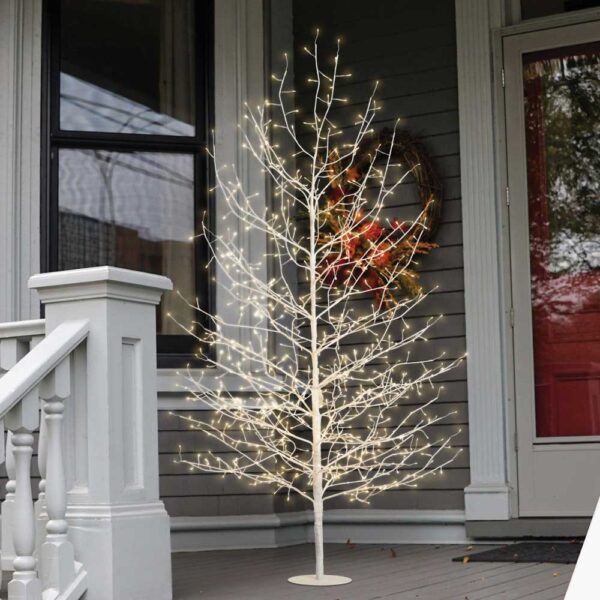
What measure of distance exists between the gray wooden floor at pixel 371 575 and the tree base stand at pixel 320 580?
0.04 m

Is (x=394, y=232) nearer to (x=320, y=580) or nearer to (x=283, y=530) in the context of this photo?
(x=283, y=530)

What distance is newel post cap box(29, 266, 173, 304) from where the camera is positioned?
309 centimetres

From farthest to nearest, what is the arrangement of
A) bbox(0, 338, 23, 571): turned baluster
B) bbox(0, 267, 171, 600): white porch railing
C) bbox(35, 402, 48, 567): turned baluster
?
bbox(0, 338, 23, 571): turned baluster, bbox(35, 402, 48, 567): turned baluster, bbox(0, 267, 171, 600): white porch railing

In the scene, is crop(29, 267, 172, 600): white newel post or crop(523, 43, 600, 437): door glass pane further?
crop(523, 43, 600, 437): door glass pane

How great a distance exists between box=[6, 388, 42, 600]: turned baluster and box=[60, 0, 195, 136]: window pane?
2398 millimetres

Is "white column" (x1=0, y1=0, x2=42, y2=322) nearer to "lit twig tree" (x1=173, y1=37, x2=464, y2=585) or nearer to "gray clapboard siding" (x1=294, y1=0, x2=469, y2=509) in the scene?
"lit twig tree" (x1=173, y1=37, x2=464, y2=585)

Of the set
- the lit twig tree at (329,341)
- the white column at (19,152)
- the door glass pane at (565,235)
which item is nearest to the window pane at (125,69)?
the white column at (19,152)

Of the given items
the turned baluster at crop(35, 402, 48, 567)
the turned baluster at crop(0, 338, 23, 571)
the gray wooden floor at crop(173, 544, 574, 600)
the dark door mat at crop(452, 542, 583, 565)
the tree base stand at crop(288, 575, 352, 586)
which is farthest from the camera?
the dark door mat at crop(452, 542, 583, 565)

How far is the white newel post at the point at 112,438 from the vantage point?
9.87ft

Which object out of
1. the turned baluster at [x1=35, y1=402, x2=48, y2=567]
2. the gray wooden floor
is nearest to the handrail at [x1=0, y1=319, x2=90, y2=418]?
the turned baluster at [x1=35, y1=402, x2=48, y2=567]

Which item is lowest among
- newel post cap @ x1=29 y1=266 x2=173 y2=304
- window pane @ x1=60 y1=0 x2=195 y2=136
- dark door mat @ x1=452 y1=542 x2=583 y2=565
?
dark door mat @ x1=452 y1=542 x2=583 y2=565

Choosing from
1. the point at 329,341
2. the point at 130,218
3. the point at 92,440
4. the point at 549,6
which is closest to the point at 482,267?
the point at 329,341

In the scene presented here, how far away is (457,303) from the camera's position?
4902 mm

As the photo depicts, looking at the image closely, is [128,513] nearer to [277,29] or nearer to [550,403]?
[550,403]
